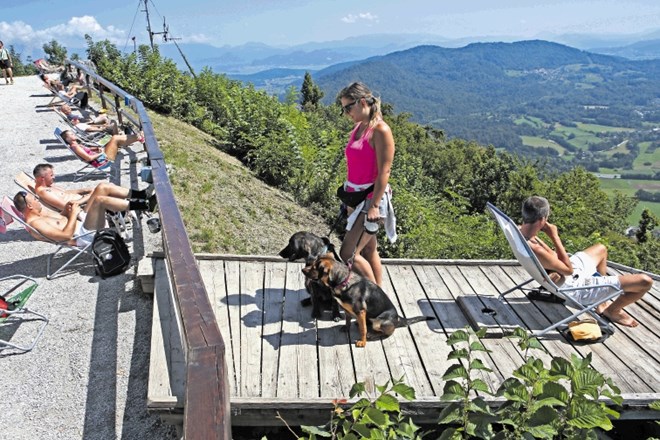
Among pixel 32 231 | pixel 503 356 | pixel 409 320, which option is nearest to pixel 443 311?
pixel 409 320

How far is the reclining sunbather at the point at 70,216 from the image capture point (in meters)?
5.04

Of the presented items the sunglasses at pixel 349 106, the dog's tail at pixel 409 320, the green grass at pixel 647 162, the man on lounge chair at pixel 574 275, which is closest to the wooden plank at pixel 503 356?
the dog's tail at pixel 409 320

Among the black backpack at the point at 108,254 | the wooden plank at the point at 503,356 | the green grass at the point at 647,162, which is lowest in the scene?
the green grass at the point at 647,162

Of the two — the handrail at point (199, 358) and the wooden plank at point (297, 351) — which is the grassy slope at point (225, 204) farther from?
the handrail at point (199, 358)

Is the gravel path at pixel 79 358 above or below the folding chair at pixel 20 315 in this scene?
below

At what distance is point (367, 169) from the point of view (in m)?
3.86

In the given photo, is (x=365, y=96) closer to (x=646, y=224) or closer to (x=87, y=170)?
(x=87, y=170)

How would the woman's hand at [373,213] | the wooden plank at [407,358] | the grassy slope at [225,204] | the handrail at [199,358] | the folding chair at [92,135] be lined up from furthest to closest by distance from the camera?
Answer: 1. the folding chair at [92,135]
2. the grassy slope at [225,204]
3. the woman's hand at [373,213]
4. the wooden plank at [407,358]
5. the handrail at [199,358]

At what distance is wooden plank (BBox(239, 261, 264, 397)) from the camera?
11.0ft

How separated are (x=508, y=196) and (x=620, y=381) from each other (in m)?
31.2

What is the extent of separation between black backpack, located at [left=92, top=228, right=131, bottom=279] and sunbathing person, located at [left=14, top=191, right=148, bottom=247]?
0.31 meters

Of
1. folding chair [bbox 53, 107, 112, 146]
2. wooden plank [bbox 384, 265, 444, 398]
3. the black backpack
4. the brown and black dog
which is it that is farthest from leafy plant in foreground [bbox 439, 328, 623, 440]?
folding chair [bbox 53, 107, 112, 146]

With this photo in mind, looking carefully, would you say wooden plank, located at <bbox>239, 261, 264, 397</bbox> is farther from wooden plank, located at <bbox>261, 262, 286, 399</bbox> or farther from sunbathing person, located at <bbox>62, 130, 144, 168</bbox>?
sunbathing person, located at <bbox>62, 130, 144, 168</bbox>

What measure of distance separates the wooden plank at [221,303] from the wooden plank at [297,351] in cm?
34
